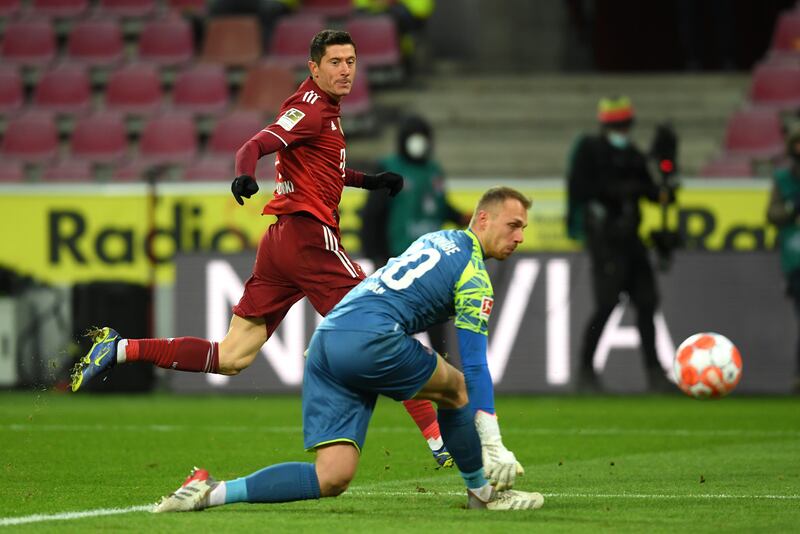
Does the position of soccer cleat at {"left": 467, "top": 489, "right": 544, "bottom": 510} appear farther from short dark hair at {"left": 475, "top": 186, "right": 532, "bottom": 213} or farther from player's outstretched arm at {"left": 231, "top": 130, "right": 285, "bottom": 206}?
player's outstretched arm at {"left": 231, "top": 130, "right": 285, "bottom": 206}

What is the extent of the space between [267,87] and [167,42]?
1.69m

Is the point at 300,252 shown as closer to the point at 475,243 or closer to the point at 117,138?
the point at 475,243

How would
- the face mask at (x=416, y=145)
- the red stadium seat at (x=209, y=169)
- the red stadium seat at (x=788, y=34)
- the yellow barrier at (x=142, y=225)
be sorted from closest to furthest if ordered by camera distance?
the face mask at (x=416, y=145), the yellow barrier at (x=142, y=225), the red stadium seat at (x=209, y=169), the red stadium seat at (x=788, y=34)

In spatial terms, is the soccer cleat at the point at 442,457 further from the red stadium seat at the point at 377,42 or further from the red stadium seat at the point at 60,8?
the red stadium seat at the point at 60,8

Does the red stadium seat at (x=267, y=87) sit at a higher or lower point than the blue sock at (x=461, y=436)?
higher

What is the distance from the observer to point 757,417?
1134 centimetres

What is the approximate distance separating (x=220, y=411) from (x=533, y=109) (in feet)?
22.4

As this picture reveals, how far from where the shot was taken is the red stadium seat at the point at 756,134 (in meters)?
15.6

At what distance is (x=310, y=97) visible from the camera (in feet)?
25.2

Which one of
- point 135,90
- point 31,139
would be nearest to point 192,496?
point 31,139

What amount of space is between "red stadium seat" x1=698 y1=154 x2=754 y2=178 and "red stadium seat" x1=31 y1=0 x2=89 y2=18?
7.60 metres

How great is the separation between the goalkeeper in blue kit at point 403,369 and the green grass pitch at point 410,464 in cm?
15

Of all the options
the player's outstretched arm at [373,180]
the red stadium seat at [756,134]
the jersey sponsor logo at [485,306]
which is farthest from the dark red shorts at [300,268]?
the red stadium seat at [756,134]

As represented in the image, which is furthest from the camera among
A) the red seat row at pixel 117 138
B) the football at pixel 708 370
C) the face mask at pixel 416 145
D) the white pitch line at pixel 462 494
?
the red seat row at pixel 117 138
